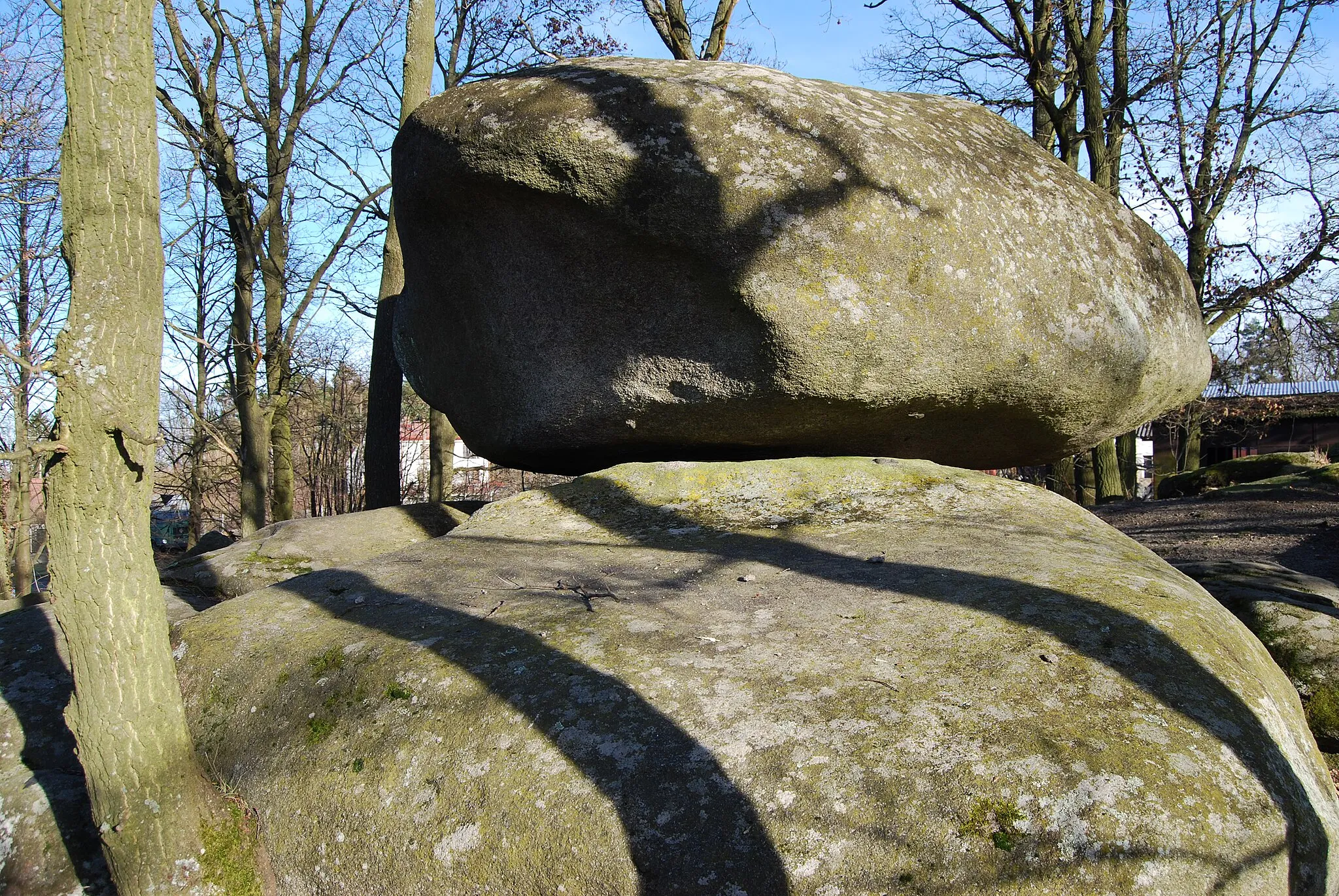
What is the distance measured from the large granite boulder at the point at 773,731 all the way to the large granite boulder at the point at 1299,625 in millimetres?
898

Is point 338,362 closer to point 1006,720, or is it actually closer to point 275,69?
point 275,69

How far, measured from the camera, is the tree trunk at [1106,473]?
11.1 m

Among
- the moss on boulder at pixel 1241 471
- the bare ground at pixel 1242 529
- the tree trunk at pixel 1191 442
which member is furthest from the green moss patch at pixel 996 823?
the tree trunk at pixel 1191 442

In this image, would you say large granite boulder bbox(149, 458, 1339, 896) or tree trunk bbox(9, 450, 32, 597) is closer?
large granite boulder bbox(149, 458, 1339, 896)

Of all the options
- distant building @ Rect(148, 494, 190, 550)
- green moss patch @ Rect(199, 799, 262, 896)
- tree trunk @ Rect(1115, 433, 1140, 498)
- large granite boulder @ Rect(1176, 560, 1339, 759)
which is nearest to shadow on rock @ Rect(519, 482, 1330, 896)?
large granite boulder @ Rect(1176, 560, 1339, 759)

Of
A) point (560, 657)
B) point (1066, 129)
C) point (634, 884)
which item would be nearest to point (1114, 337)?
point (560, 657)

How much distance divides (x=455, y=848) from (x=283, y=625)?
4.12 feet

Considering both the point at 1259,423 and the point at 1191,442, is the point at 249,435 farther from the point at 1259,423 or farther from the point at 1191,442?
the point at 1259,423

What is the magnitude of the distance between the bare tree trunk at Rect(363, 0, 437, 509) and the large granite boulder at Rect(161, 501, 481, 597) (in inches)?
82.7

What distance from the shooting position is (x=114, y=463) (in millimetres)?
2186

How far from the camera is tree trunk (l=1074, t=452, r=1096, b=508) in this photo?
38.0 feet

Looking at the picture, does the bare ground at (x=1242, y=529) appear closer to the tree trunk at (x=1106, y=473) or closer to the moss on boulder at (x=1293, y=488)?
the moss on boulder at (x=1293, y=488)

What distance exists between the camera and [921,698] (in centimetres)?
221

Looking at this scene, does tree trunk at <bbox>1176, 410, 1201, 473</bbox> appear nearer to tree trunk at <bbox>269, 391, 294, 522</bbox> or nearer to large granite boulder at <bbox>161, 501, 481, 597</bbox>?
large granite boulder at <bbox>161, 501, 481, 597</bbox>
